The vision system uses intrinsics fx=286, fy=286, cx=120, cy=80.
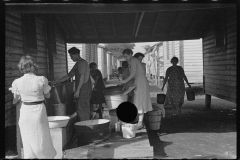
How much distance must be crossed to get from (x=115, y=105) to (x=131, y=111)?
663 mm

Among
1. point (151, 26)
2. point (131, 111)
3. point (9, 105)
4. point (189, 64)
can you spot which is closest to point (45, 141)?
point (9, 105)

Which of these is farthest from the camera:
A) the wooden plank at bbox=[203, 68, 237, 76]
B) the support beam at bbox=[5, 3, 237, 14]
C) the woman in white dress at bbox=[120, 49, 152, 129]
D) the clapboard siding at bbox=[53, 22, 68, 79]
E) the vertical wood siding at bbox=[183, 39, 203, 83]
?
the vertical wood siding at bbox=[183, 39, 203, 83]

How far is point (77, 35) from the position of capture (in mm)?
10961

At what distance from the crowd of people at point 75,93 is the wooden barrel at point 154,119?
3.46ft

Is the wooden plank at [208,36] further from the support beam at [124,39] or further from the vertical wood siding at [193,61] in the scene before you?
the vertical wood siding at [193,61]

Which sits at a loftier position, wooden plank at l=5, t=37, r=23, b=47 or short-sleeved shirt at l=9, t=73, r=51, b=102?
wooden plank at l=5, t=37, r=23, b=47

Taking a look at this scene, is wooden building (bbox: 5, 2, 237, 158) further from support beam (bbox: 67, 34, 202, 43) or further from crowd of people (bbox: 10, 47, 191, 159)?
crowd of people (bbox: 10, 47, 191, 159)

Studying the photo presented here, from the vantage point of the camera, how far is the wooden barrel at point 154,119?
Result: 733 centimetres

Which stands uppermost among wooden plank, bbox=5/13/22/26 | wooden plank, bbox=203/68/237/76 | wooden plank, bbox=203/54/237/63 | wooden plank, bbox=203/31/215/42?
wooden plank, bbox=203/31/215/42

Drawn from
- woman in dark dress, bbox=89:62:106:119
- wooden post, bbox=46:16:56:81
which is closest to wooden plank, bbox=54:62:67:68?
wooden post, bbox=46:16:56:81

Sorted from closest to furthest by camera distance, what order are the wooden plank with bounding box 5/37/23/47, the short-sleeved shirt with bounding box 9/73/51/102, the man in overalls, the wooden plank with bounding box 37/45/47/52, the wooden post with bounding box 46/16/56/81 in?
the short-sleeved shirt with bounding box 9/73/51/102 < the wooden plank with bounding box 5/37/23/47 < the man in overalls < the wooden plank with bounding box 37/45/47/52 < the wooden post with bounding box 46/16/56/81

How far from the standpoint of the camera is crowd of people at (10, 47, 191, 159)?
418 cm

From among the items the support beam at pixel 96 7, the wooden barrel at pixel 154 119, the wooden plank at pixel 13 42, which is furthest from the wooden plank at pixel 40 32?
the wooden barrel at pixel 154 119

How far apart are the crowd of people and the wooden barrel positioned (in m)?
1.06
